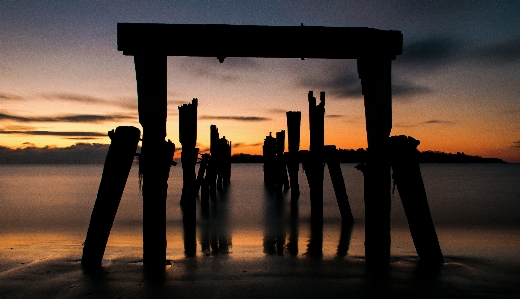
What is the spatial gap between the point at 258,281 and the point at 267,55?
2.51 metres

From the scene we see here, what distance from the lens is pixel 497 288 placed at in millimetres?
4020

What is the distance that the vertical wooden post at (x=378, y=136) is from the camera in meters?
4.44

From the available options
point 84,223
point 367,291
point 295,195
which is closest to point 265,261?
point 367,291

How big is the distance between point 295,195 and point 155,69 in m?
9.13

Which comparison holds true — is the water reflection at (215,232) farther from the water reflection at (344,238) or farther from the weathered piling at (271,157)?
the weathered piling at (271,157)

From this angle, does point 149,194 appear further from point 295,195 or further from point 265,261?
point 295,195

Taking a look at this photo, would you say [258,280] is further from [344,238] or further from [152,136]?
[344,238]

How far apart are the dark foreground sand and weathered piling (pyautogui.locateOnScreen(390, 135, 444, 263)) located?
0.46m

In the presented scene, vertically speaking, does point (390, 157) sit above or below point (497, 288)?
above

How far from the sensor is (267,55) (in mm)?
4484

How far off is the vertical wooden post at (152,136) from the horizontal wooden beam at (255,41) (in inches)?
6.9

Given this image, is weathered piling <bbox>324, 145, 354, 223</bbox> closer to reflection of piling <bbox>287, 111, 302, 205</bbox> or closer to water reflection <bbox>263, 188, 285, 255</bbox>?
water reflection <bbox>263, 188, 285, 255</bbox>

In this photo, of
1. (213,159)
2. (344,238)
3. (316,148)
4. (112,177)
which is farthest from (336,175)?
(213,159)

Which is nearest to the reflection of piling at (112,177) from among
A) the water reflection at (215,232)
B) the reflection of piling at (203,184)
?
the water reflection at (215,232)
